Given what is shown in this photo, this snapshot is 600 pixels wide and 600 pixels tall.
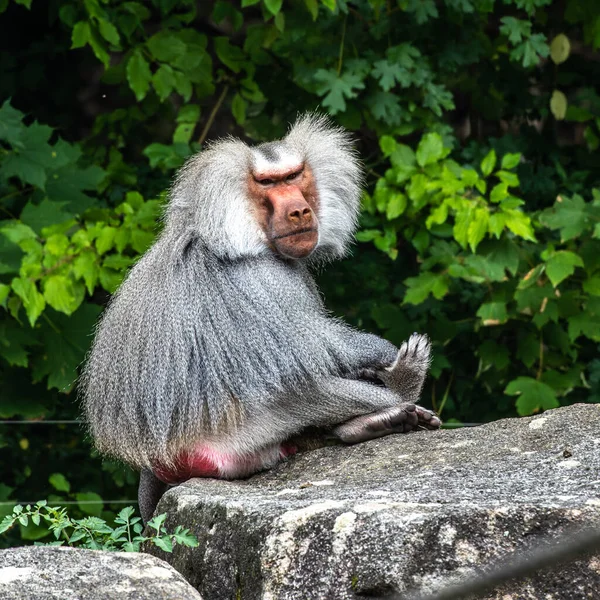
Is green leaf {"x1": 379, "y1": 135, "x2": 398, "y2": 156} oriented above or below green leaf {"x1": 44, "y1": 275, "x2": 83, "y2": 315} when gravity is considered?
above

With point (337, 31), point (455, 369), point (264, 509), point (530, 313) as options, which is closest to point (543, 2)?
point (337, 31)

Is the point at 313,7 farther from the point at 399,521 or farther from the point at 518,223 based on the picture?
the point at 399,521

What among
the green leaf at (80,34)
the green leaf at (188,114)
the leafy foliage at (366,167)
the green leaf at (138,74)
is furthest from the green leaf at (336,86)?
the green leaf at (80,34)

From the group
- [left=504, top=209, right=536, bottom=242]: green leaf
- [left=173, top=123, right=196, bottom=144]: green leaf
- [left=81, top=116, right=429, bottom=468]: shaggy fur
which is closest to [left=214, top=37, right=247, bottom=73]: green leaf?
[left=173, top=123, right=196, bottom=144]: green leaf

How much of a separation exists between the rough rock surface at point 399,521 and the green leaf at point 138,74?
3316 mm

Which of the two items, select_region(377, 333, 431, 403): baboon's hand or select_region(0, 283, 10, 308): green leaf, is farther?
select_region(0, 283, 10, 308): green leaf

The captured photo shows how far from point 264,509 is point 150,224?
11.3 ft

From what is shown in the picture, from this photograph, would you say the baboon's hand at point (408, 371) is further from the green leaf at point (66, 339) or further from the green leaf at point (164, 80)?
the green leaf at point (164, 80)

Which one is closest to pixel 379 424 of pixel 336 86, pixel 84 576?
pixel 84 576

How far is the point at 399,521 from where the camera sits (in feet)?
9.07

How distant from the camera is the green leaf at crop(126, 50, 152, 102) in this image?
656cm

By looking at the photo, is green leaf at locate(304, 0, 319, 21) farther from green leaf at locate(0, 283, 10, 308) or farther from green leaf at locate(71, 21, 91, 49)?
green leaf at locate(0, 283, 10, 308)

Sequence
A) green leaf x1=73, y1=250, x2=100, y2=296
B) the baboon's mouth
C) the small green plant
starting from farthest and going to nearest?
green leaf x1=73, y1=250, x2=100, y2=296 → the baboon's mouth → the small green plant

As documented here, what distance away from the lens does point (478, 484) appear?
131 inches
